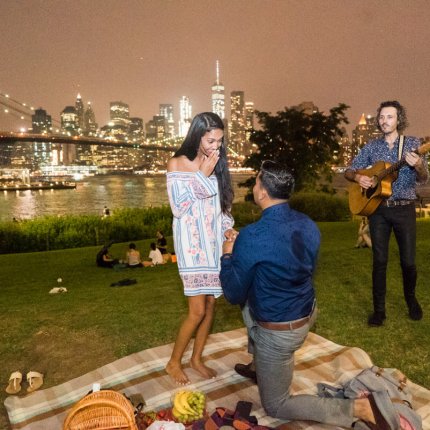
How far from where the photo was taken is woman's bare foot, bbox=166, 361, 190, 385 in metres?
3.38

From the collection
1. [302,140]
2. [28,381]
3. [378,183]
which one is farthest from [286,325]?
[302,140]

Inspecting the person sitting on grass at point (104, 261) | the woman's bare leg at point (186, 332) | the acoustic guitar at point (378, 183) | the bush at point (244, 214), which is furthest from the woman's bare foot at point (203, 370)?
the bush at point (244, 214)

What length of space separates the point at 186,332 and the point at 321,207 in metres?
18.5

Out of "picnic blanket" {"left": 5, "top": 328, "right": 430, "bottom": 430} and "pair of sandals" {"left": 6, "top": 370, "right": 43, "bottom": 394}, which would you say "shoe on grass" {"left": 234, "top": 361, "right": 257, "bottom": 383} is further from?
"pair of sandals" {"left": 6, "top": 370, "right": 43, "bottom": 394}

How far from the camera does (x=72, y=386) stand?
11.3 ft

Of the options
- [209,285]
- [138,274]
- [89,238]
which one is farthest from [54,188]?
[209,285]

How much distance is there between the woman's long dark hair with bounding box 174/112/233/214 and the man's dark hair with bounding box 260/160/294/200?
2.47 ft

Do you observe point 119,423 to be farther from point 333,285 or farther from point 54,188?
point 54,188

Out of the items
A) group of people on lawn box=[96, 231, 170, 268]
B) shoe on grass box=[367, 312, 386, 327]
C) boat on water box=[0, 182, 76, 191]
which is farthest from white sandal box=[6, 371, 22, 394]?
boat on water box=[0, 182, 76, 191]

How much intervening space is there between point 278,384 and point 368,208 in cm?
220

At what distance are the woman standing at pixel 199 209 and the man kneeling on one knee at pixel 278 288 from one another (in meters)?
0.47

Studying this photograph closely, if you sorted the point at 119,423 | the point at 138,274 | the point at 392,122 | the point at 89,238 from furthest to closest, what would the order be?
the point at 89,238 < the point at 138,274 < the point at 392,122 < the point at 119,423

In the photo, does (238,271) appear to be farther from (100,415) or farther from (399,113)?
(399,113)

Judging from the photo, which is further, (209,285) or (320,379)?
(320,379)
